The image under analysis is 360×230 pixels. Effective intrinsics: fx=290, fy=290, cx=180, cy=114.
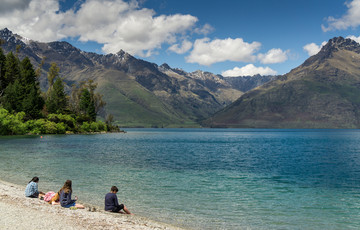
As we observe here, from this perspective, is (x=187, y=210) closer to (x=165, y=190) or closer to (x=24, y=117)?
(x=165, y=190)

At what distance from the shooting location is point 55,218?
19781 millimetres

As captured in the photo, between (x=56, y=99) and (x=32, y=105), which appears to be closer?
(x=32, y=105)

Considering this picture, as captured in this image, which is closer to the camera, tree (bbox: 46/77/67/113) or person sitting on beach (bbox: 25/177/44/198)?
person sitting on beach (bbox: 25/177/44/198)

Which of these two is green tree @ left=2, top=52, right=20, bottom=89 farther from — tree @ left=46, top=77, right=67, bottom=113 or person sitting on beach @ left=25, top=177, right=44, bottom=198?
person sitting on beach @ left=25, top=177, right=44, bottom=198

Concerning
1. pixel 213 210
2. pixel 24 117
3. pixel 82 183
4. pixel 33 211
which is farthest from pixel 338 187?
pixel 24 117

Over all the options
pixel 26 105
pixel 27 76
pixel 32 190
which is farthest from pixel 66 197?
pixel 27 76

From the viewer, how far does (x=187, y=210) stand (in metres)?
26.9

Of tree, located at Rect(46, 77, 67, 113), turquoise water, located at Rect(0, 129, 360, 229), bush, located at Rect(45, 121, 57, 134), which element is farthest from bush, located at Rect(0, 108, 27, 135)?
turquoise water, located at Rect(0, 129, 360, 229)

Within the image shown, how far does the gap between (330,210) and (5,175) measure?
43743 millimetres

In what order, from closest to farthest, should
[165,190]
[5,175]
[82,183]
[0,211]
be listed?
1. [0,211]
2. [165,190]
3. [82,183]
4. [5,175]

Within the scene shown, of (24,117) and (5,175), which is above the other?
(24,117)

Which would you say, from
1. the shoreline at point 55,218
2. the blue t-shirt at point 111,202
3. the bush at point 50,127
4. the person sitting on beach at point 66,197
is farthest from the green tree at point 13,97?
the blue t-shirt at point 111,202

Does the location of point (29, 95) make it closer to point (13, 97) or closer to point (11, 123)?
point (13, 97)

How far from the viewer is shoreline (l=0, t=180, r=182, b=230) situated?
1803 cm
